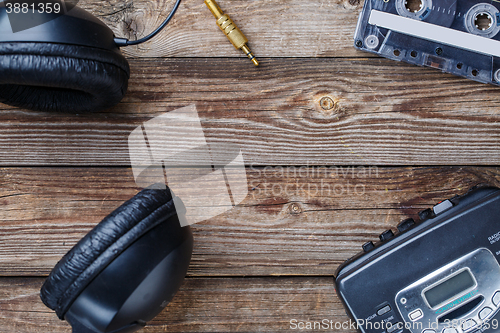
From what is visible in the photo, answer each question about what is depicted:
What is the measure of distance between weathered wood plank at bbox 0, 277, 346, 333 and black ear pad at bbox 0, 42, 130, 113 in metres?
0.44

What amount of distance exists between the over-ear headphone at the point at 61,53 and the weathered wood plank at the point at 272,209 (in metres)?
0.24

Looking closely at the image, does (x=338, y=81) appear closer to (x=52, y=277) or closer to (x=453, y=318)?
(x=453, y=318)

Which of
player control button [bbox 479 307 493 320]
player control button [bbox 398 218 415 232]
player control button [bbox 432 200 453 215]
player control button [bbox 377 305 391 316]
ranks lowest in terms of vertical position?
player control button [bbox 377 305 391 316]

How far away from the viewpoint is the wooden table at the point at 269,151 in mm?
731

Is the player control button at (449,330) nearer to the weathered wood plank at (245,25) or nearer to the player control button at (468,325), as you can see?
the player control button at (468,325)

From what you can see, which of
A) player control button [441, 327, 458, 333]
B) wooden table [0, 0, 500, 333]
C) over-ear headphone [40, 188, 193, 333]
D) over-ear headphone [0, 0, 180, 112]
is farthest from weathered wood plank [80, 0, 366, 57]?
player control button [441, 327, 458, 333]

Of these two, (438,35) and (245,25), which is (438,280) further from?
(245,25)

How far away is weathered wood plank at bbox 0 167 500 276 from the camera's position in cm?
74

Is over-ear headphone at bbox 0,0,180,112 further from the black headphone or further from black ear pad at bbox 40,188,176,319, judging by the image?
black ear pad at bbox 40,188,176,319

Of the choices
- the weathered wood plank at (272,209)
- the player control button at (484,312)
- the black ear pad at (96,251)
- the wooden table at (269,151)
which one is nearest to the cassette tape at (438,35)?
the wooden table at (269,151)

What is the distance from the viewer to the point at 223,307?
0.75 metres

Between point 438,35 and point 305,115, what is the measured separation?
0.33 m

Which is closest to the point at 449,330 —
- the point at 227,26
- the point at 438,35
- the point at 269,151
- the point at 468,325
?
the point at 468,325

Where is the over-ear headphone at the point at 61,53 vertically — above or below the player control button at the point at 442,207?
above
